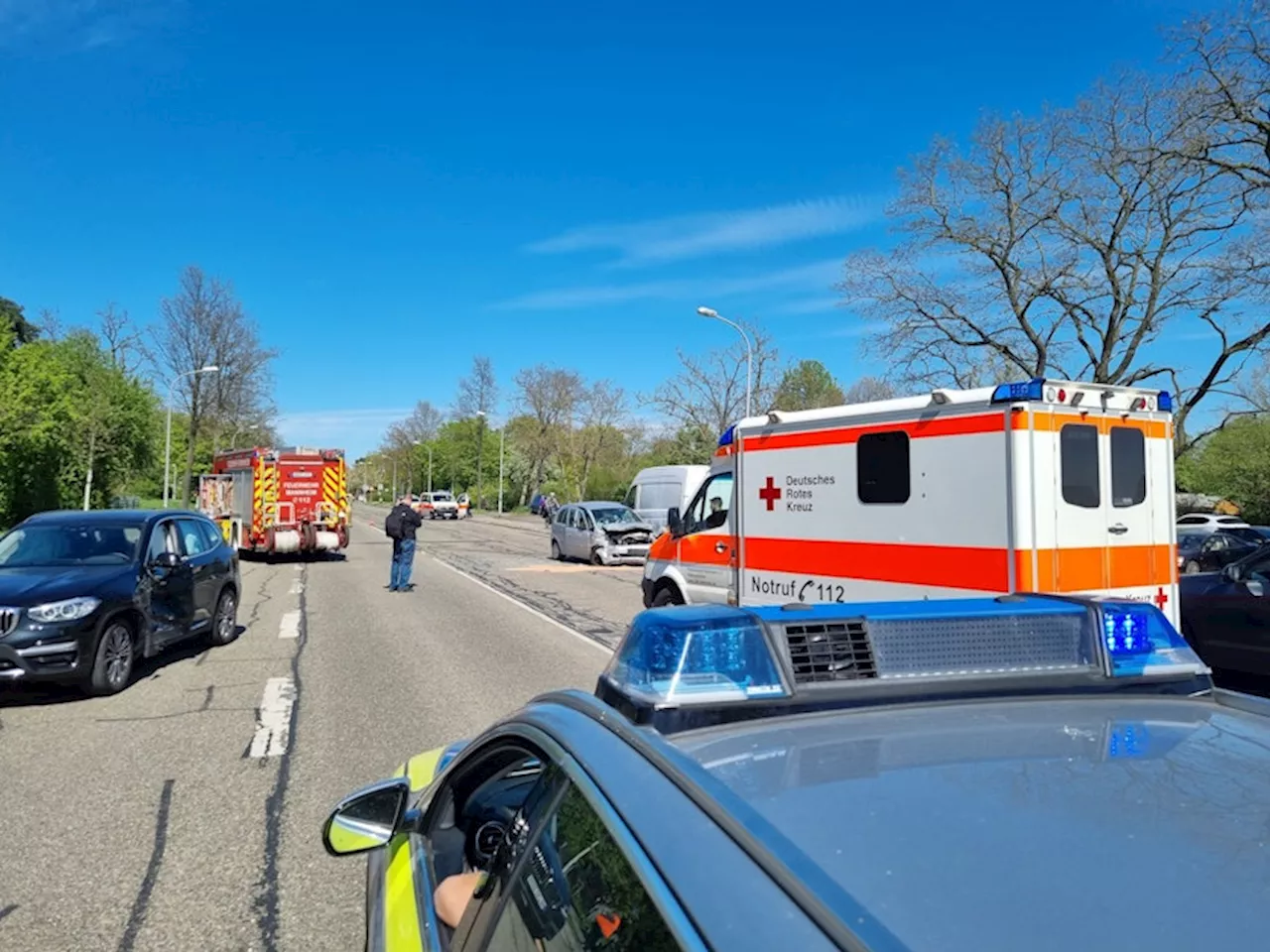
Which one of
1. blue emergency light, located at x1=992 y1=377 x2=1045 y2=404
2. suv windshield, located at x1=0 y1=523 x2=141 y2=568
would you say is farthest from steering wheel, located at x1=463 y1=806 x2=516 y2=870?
suv windshield, located at x1=0 y1=523 x2=141 y2=568

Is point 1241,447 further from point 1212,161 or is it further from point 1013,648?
point 1013,648

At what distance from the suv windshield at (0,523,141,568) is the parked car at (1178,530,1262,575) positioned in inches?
726

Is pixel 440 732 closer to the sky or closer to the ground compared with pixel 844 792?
closer to the ground

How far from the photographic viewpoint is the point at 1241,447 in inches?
1791

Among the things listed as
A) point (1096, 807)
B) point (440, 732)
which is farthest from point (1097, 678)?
point (440, 732)

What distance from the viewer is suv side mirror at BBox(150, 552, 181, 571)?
370 inches

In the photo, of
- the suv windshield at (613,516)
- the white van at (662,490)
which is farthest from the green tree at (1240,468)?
the suv windshield at (613,516)

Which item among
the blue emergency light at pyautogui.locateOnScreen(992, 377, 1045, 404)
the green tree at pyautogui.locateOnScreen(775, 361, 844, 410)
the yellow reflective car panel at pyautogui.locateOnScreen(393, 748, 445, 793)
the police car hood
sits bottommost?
the yellow reflective car panel at pyautogui.locateOnScreen(393, 748, 445, 793)

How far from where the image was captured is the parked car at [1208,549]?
63.6 feet

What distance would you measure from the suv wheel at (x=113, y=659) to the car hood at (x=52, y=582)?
41 cm

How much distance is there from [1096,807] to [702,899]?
2.41 feet

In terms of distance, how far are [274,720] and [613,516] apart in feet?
60.4

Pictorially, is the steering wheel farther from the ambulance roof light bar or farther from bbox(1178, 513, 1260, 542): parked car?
bbox(1178, 513, 1260, 542): parked car

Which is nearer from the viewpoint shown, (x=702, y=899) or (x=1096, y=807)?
(x=702, y=899)
